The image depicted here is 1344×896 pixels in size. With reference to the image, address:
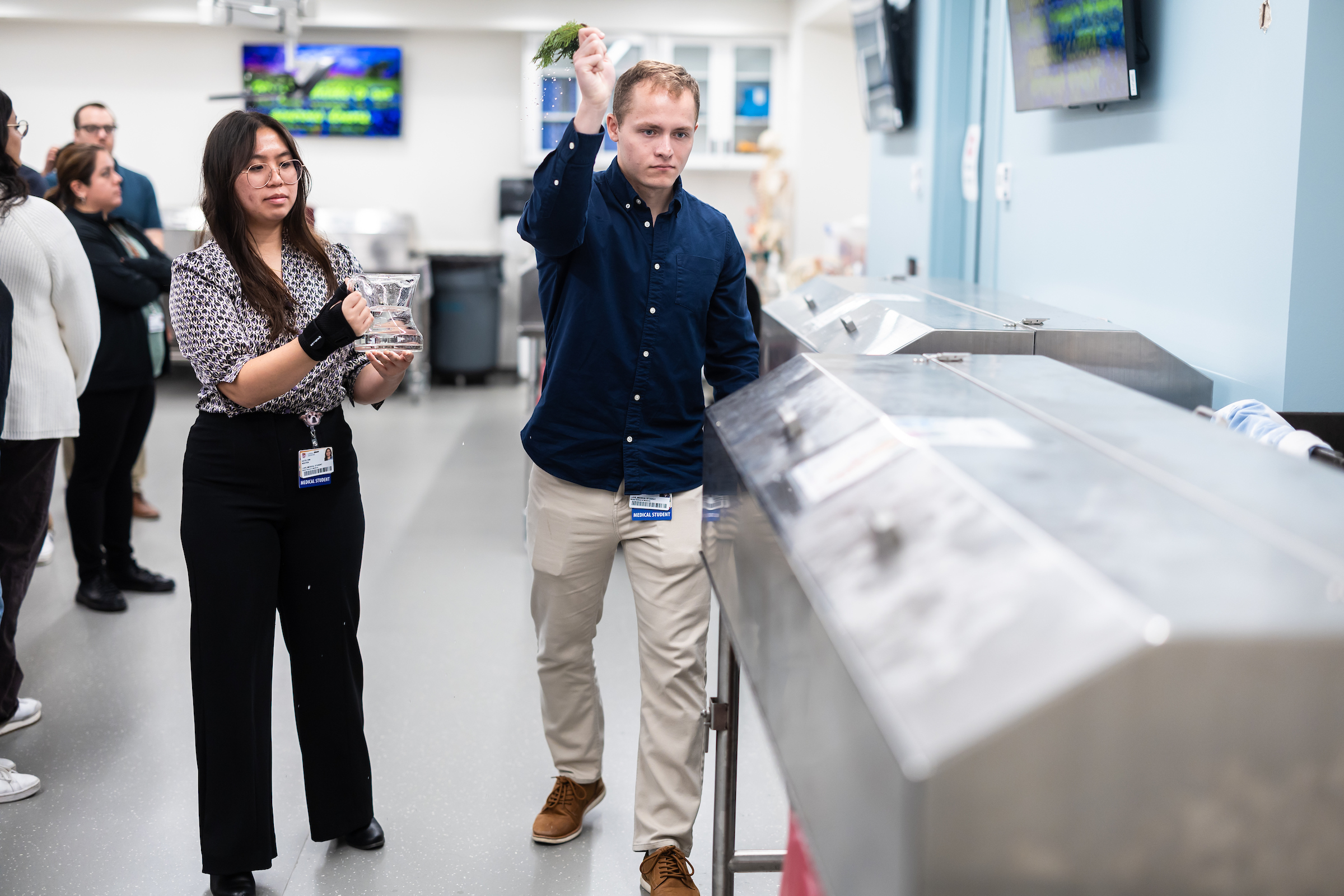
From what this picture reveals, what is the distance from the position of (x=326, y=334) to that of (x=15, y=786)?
1.41 m

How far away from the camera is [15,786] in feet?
8.45

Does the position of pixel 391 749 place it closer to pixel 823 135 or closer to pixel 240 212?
pixel 240 212

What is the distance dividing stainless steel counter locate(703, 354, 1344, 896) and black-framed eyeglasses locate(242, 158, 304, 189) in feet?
4.35

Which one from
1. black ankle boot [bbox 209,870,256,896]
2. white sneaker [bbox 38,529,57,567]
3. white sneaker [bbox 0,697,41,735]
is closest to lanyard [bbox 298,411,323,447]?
black ankle boot [bbox 209,870,256,896]

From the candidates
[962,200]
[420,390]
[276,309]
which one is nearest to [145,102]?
[420,390]

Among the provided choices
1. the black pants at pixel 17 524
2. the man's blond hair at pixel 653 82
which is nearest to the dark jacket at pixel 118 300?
the black pants at pixel 17 524

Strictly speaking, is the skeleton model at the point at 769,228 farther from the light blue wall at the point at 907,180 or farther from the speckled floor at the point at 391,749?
the speckled floor at the point at 391,749

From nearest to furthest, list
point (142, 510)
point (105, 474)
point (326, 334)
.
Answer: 1. point (326, 334)
2. point (105, 474)
3. point (142, 510)

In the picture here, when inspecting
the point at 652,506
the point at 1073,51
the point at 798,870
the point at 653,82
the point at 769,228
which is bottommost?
the point at 798,870

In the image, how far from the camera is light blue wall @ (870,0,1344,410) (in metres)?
2.14

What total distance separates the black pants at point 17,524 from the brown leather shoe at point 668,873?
1.70 m

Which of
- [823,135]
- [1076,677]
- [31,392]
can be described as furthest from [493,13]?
[1076,677]

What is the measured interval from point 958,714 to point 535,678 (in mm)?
2630

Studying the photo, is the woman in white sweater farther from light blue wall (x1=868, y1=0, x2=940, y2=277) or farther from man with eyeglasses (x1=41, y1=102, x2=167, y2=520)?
light blue wall (x1=868, y1=0, x2=940, y2=277)
